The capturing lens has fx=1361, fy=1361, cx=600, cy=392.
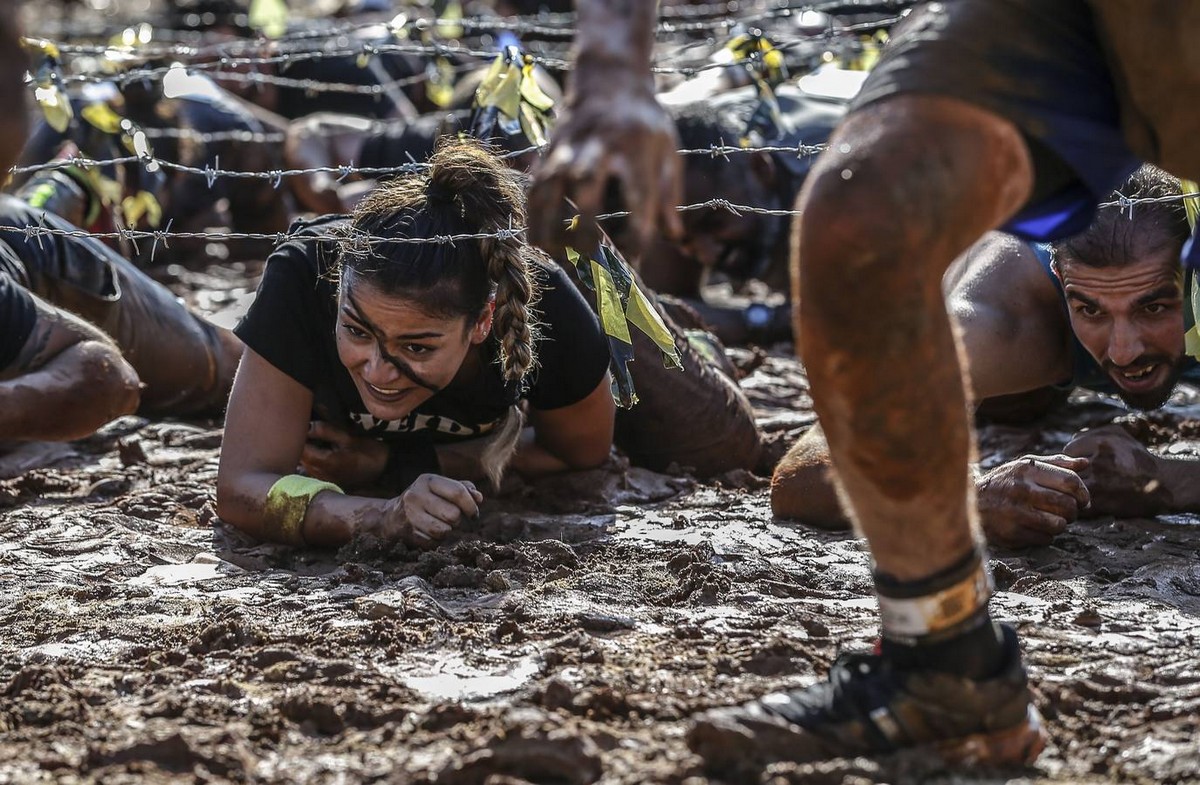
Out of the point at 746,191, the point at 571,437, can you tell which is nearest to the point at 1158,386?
the point at 571,437

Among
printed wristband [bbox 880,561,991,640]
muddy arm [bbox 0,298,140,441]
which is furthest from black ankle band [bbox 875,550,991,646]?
muddy arm [bbox 0,298,140,441]

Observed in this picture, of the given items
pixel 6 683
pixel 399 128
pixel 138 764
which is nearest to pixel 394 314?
pixel 6 683

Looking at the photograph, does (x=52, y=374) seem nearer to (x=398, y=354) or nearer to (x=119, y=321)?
(x=119, y=321)

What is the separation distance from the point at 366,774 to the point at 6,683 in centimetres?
79

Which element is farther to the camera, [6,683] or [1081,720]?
[6,683]

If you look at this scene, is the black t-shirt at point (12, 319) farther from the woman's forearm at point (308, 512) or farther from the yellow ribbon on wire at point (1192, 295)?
the yellow ribbon on wire at point (1192, 295)

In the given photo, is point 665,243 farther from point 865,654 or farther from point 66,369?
point 865,654

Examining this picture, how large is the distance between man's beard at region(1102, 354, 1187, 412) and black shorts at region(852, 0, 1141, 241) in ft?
5.36

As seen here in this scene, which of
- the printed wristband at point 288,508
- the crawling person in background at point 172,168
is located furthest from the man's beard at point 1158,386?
the crawling person in background at point 172,168

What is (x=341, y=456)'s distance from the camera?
3.56 m

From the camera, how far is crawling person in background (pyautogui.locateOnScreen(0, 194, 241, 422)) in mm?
3982

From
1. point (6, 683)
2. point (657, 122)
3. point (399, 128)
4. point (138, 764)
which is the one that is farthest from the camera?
point (399, 128)

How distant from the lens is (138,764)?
1908 millimetres

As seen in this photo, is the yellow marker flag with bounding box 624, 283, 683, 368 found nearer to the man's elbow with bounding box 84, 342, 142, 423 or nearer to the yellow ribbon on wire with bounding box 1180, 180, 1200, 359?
the yellow ribbon on wire with bounding box 1180, 180, 1200, 359
